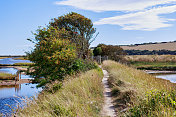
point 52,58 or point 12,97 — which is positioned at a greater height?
point 52,58

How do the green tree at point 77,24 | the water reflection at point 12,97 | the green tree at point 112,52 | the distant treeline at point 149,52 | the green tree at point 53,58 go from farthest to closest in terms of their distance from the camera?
the distant treeline at point 149,52 < the green tree at point 112,52 < the green tree at point 77,24 < the green tree at point 53,58 < the water reflection at point 12,97

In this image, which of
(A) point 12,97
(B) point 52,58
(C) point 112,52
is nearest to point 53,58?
(B) point 52,58

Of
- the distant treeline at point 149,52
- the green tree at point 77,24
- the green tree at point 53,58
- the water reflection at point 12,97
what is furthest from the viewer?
the distant treeline at point 149,52

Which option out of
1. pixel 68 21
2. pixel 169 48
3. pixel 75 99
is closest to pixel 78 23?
pixel 68 21

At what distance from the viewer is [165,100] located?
544cm

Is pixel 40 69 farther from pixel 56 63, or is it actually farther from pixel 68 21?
pixel 68 21

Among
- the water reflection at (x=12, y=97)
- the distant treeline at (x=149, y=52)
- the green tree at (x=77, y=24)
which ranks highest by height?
the green tree at (x=77, y=24)

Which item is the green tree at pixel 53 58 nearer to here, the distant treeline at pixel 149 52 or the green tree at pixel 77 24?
the green tree at pixel 77 24

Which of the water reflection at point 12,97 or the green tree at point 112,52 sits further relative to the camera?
the green tree at point 112,52

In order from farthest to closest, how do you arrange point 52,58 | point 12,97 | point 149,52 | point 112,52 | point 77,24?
point 149,52 → point 112,52 → point 77,24 → point 12,97 → point 52,58

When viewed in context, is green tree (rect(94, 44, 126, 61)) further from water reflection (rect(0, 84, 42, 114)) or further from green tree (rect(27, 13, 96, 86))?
green tree (rect(27, 13, 96, 86))

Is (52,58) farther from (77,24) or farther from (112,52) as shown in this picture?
(112,52)

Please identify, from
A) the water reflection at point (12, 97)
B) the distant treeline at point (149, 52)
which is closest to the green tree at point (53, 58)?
the water reflection at point (12, 97)

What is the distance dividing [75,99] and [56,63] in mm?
7161
